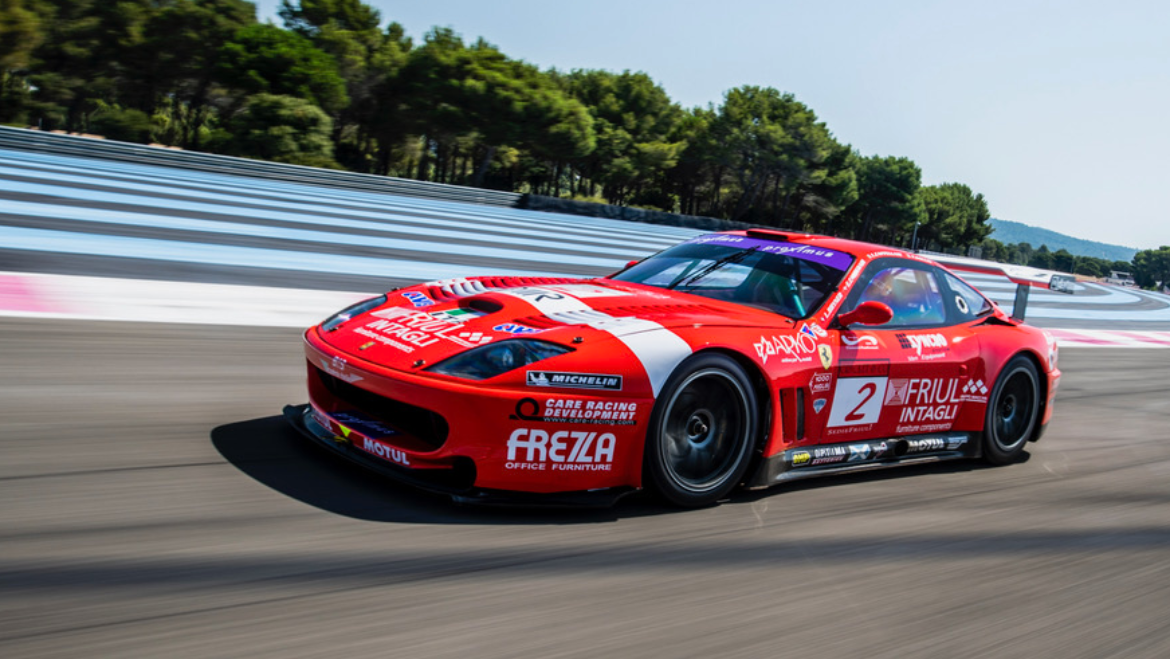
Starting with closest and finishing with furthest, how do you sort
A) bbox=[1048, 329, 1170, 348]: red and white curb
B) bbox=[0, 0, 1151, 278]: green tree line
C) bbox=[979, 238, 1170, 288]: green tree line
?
bbox=[1048, 329, 1170, 348]: red and white curb
bbox=[0, 0, 1151, 278]: green tree line
bbox=[979, 238, 1170, 288]: green tree line

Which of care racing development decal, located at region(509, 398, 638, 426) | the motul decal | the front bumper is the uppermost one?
care racing development decal, located at region(509, 398, 638, 426)

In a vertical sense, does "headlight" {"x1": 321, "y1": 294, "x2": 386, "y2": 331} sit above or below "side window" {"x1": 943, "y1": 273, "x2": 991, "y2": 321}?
below

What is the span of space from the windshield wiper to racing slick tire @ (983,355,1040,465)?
1.64 meters

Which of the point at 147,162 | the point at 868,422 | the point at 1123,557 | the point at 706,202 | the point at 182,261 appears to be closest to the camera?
the point at 1123,557

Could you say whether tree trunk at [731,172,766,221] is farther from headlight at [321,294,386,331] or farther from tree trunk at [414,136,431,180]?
headlight at [321,294,386,331]

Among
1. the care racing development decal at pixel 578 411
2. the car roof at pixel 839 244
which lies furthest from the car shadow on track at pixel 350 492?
the car roof at pixel 839 244

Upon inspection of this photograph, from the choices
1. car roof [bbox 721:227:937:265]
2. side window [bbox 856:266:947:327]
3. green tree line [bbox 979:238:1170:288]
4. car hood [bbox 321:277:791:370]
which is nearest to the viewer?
car hood [bbox 321:277:791:370]

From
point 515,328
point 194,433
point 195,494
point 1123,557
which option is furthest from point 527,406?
point 1123,557

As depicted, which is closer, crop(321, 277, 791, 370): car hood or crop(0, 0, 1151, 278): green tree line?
crop(321, 277, 791, 370): car hood

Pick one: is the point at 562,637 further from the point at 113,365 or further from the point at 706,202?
the point at 706,202

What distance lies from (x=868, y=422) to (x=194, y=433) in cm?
303

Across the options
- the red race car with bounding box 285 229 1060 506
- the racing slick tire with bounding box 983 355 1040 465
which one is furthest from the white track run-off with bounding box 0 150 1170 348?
the racing slick tire with bounding box 983 355 1040 465

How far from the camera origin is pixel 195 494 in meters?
3.20

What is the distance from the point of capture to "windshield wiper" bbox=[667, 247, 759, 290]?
4615 mm
